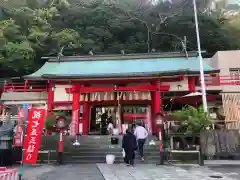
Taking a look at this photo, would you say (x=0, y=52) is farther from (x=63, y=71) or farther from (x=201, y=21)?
(x=201, y=21)

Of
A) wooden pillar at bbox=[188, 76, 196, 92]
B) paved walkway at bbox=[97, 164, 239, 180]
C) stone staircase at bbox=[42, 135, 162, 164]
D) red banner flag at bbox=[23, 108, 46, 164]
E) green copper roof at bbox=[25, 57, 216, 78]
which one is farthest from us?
green copper roof at bbox=[25, 57, 216, 78]

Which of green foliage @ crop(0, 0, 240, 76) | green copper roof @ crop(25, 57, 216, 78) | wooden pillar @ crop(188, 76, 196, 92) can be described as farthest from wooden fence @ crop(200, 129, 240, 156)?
green foliage @ crop(0, 0, 240, 76)

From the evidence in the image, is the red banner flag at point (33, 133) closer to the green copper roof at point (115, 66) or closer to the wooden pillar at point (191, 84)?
the green copper roof at point (115, 66)

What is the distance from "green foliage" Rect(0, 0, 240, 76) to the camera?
29.1 metres

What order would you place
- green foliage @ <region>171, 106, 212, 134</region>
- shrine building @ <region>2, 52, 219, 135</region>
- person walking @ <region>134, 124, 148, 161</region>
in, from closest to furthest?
1. person walking @ <region>134, 124, 148, 161</region>
2. green foliage @ <region>171, 106, 212, 134</region>
3. shrine building @ <region>2, 52, 219, 135</region>

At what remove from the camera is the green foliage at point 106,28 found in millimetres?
29109

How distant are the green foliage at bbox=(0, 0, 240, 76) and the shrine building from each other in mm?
9190

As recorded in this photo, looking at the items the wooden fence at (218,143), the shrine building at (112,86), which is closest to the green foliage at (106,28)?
the shrine building at (112,86)

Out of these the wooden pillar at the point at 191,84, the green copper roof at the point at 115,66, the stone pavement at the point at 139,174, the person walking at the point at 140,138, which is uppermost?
the green copper roof at the point at 115,66

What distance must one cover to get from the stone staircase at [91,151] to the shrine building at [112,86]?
3.24 m

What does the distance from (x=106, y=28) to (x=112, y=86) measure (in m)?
20.9

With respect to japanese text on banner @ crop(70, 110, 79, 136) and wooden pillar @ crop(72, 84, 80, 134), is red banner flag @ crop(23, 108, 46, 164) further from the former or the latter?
wooden pillar @ crop(72, 84, 80, 134)

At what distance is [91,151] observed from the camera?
38.6ft

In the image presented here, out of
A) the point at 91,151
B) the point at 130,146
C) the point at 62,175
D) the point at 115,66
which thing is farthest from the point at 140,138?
the point at 115,66
